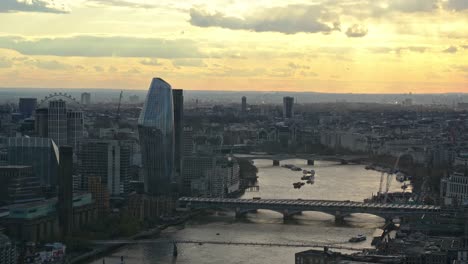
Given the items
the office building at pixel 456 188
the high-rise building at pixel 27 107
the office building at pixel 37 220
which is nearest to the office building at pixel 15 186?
the office building at pixel 37 220

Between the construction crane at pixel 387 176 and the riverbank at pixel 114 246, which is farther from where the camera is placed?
the construction crane at pixel 387 176

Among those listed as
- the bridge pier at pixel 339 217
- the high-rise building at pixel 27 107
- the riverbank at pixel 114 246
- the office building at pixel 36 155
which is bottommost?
the riverbank at pixel 114 246

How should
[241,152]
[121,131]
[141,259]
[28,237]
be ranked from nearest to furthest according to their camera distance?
[141,259], [28,237], [121,131], [241,152]

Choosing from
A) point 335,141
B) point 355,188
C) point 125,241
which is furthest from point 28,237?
point 335,141

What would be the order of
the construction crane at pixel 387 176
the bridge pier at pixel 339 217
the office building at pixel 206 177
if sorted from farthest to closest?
the construction crane at pixel 387 176, the office building at pixel 206 177, the bridge pier at pixel 339 217

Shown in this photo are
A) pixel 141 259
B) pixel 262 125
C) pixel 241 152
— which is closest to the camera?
pixel 141 259

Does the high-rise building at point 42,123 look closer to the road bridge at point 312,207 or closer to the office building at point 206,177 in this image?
the office building at point 206,177

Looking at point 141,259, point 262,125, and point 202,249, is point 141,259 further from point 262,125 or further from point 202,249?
point 262,125
